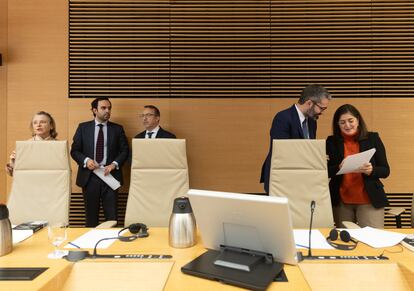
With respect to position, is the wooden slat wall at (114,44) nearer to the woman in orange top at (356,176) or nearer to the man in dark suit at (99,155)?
the man in dark suit at (99,155)

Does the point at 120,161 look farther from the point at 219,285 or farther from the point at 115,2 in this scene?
the point at 219,285

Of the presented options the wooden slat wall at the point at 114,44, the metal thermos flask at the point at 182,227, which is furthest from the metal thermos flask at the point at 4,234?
the wooden slat wall at the point at 114,44

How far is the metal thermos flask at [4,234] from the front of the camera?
172 centimetres

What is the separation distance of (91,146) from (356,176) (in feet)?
9.26

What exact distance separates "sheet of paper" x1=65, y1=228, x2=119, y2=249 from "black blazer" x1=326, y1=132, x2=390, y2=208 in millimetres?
1852

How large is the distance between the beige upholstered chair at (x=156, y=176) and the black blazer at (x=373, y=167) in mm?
1292

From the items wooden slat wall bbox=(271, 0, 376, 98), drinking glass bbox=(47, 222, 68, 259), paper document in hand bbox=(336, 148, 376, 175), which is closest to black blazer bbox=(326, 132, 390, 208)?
paper document in hand bbox=(336, 148, 376, 175)

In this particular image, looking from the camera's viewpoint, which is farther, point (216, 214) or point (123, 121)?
point (123, 121)

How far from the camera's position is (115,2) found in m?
4.46

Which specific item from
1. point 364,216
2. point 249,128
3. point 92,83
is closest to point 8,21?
point 92,83

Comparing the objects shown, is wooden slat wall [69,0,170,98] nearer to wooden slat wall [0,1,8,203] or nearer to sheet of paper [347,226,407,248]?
wooden slat wall [0,1,8,203]

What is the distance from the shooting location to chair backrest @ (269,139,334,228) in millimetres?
2633

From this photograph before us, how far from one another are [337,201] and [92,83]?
3.18 m

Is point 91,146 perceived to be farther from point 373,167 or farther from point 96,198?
point 373,167
